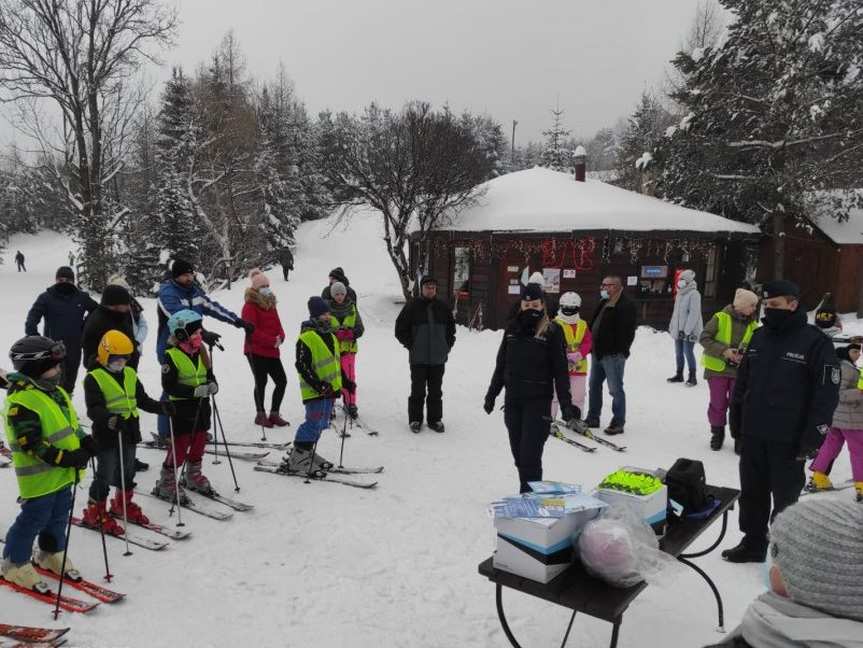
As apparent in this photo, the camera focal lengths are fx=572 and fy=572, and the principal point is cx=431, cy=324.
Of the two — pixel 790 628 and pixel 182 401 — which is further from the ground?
pixel 790 628

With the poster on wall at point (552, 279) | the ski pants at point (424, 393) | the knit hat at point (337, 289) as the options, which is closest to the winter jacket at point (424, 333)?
the ski pants at point (424, 393)

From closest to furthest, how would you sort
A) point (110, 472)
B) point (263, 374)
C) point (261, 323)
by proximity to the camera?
point (110, 472)
point (261, 323)
point (263, 374)

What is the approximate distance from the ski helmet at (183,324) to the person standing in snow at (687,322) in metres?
8.42

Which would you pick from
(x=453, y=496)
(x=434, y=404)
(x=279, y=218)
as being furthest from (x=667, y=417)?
(x=279, y=218)

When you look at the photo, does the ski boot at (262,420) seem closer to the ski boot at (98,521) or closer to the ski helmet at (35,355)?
the ski boot at (98,521)

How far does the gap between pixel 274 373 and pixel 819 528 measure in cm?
720

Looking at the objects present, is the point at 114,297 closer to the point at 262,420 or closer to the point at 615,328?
the point at 262,420

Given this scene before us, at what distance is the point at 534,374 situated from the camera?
16.7ft

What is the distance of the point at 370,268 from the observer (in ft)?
118

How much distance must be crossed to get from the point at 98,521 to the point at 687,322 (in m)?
9.46

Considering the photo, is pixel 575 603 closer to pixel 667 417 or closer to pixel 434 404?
pixel 434 404

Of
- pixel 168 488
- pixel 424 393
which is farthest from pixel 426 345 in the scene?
pixel 168 488

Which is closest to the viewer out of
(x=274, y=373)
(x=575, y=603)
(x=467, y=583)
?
(x=575, y=603)

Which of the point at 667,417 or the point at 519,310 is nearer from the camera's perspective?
the point at 519,310
